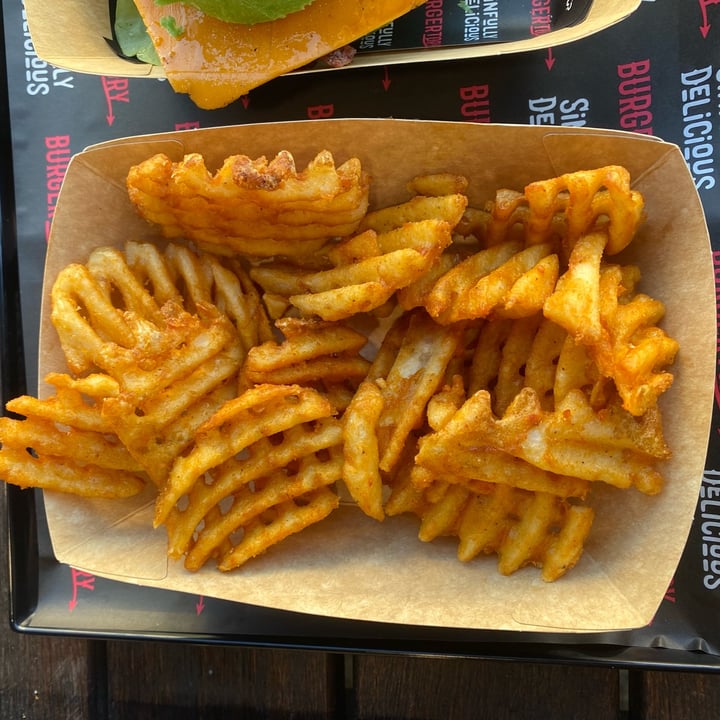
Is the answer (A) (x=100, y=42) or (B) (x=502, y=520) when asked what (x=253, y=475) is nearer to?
(B) (x=502, y=520)

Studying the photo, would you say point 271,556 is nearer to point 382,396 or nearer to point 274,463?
point 274,463

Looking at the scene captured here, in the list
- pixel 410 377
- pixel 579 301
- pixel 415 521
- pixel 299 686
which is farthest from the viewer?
pixel 299 686

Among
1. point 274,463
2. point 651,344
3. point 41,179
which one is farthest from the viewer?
point 41,179

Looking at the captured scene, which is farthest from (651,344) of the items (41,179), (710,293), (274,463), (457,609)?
(41,179)

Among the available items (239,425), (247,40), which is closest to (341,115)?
(247,40)

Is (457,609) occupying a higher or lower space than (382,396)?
lower

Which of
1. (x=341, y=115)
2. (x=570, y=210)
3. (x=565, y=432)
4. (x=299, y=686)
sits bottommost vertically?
(x=299, y=686)
